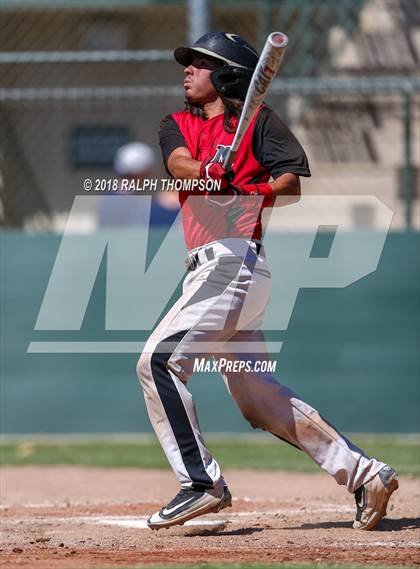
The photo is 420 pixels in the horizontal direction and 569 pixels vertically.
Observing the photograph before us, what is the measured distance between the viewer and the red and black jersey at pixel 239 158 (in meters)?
4.92

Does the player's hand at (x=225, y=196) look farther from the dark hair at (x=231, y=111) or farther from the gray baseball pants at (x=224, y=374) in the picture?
the dark hair at (x=231, y=111)

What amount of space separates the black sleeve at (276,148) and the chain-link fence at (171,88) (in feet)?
12.6

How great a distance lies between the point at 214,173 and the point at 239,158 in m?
0.24

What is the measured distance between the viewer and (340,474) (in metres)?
5.06

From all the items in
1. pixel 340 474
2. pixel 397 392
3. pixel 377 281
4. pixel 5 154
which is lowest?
pixel 397 392

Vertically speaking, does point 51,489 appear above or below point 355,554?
below

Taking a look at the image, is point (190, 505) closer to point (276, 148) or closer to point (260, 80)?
point (276, 148)

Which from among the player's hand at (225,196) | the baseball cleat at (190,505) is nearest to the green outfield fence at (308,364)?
the player's hand at (225,196)

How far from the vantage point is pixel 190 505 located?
15.8 ft

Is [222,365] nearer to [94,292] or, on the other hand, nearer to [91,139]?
[94,292]

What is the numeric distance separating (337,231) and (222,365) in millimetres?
3848

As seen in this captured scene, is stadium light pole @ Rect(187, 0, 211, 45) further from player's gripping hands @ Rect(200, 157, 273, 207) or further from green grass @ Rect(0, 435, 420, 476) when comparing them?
player's gripping hands @ Rect(200, 157, 273, 207)

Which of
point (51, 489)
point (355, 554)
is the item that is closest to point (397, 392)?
point (51, 489)

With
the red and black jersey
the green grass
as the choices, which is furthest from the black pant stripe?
the green grass
